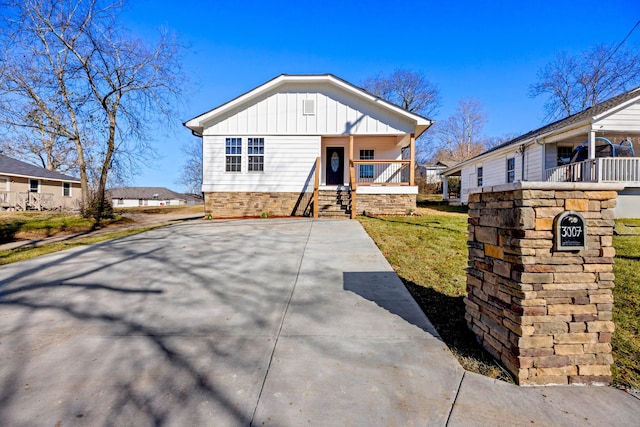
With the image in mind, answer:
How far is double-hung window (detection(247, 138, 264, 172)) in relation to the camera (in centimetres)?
1316

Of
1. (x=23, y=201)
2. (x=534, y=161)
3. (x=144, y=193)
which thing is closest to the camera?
(x=534, y=161)

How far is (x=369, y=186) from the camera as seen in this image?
494 inches

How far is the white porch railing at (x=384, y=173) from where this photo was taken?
517 inches

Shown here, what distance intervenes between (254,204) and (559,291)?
39.2ft

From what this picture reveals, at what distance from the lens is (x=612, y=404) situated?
2.04 metres

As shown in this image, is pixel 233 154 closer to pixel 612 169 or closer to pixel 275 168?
pixel 275 168

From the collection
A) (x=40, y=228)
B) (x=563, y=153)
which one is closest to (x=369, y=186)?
(x=563, y=153)

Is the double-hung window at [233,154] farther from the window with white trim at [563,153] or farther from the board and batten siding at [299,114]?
the window with white trim at [563,153]

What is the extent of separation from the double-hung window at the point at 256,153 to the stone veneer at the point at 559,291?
466 inches

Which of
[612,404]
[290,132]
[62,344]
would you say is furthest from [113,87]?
[612,404]

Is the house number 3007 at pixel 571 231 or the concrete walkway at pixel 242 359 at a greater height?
the house number 3007 at pixel 571 231

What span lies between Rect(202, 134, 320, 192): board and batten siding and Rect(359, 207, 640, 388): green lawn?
5.60m

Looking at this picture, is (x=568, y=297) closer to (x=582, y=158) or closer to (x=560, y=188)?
(x=560, y=188)

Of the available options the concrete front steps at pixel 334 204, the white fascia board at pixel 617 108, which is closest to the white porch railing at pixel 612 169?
the white fascia board at pixel 617 108
